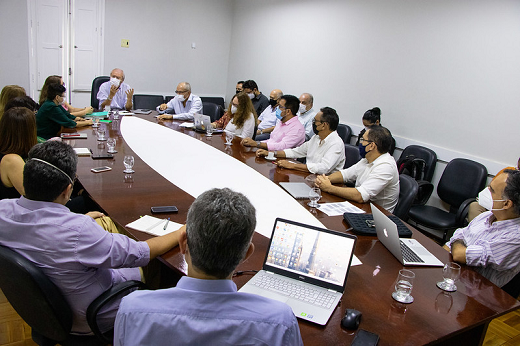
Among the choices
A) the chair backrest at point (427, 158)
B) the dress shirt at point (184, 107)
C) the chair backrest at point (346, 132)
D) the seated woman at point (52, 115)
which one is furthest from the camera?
the dress shirt at point (184, 107)

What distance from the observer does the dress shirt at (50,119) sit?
403cm

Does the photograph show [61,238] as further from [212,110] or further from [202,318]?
[212,110]

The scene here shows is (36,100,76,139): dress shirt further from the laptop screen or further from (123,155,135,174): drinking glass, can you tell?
the laptop screen

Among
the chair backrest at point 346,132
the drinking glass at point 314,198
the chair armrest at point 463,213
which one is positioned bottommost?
the chair armrest at point 463,213

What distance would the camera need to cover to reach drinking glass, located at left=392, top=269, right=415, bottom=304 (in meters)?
1.69

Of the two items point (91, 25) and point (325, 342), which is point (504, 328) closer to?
point (325, 342)

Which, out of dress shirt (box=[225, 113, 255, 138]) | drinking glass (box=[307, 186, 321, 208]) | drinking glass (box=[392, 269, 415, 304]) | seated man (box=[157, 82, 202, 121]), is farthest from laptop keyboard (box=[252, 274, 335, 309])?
seated man (box=[157, 82, 202, 121])

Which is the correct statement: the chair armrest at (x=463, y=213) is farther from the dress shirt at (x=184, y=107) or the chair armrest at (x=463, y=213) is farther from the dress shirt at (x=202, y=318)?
the dress shirt at (x=184, y=107)

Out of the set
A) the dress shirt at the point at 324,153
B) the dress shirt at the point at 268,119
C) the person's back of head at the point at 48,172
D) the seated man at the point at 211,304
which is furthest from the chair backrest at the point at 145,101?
the seated man at the point at 211,304

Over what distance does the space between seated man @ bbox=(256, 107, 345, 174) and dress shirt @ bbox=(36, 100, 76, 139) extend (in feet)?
6.80

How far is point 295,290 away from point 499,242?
1.19 m

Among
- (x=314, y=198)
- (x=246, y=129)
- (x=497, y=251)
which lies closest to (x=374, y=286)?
(x=497, y=251)

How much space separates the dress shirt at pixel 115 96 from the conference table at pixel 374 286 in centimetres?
330

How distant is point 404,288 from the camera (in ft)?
5.60
